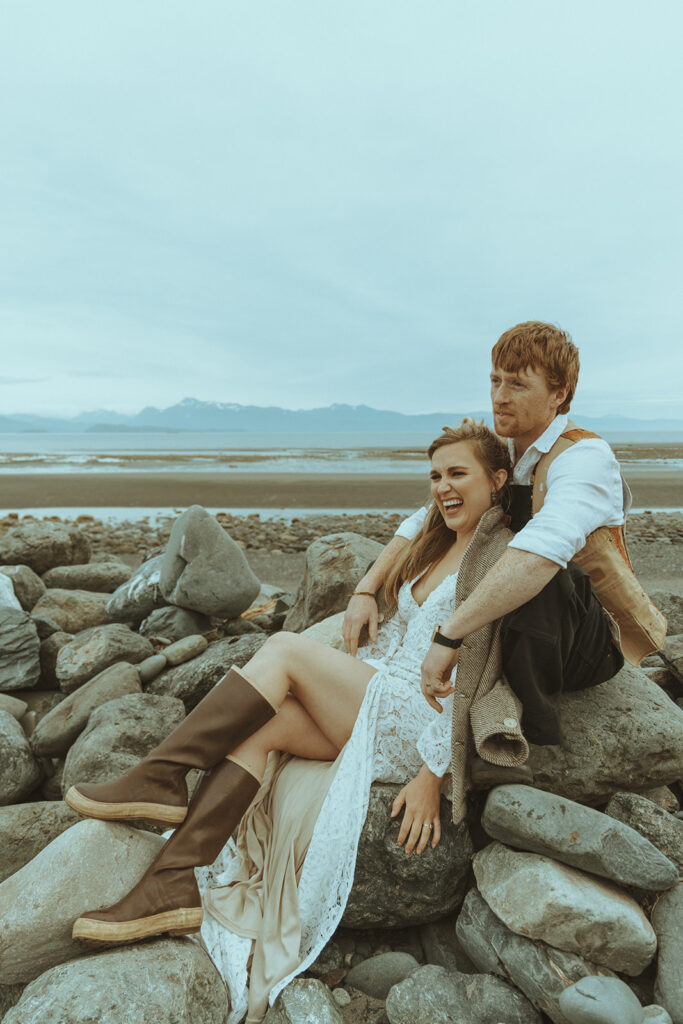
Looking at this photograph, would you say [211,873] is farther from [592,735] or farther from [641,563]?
[641,563]

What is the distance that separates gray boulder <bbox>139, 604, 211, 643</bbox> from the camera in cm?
615

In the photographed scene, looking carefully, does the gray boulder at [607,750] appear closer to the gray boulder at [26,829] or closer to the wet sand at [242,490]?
the gray boulder at [26,829]

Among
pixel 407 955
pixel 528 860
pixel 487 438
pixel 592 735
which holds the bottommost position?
pixel 407 955

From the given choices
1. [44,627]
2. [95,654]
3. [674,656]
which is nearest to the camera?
[674,656]

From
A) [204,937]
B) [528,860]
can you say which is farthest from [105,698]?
[528,860]

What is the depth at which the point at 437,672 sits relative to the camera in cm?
296

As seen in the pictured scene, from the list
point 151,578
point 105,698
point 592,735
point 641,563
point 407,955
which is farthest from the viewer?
point 641,563

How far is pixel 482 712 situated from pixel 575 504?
2.92ft

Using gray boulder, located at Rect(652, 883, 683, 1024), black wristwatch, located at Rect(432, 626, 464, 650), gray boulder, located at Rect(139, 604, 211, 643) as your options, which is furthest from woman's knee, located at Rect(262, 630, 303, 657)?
gray boulder, located at Rect(139, 604, 211, 643)

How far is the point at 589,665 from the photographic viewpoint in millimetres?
3152

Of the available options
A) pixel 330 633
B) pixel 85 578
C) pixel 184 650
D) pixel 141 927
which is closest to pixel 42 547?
pixel 85 578

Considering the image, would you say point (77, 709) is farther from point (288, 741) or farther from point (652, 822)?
point (652, 822)

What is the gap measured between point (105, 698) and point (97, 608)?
2144 millimetres

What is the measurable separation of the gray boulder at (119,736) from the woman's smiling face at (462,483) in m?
2.25
